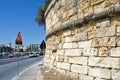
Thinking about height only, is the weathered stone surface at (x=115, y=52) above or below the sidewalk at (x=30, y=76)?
above

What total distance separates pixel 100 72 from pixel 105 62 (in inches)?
14.4

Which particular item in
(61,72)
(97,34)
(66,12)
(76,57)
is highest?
(66,12)

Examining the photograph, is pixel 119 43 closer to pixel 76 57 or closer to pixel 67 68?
pixel 76 57

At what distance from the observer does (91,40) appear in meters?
8.19

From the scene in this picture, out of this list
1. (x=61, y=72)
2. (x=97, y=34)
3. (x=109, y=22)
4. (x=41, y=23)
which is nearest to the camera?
(x=109, y=22)

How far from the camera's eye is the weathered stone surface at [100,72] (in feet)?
23.4

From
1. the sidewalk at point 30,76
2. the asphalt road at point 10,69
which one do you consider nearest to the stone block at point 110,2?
the sidewalk at point 30,76

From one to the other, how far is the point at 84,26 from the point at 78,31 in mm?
588

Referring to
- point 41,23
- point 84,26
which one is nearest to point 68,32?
point 84,26

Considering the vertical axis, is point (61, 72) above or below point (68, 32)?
below

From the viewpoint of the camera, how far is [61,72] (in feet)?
36.8

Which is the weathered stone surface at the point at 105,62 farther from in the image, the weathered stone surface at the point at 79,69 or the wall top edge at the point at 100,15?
the wall top edge at the point at 100,15

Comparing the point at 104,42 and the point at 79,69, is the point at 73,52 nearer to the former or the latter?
the point at 79,69

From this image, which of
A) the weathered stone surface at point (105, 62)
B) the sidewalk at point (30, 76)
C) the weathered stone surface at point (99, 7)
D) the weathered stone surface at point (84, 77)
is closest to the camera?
the weathered stone surface at point (105, 62)
